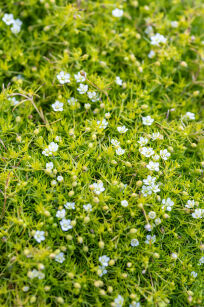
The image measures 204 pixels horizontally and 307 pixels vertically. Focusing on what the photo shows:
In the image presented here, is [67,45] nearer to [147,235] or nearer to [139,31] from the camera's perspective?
[139,31]

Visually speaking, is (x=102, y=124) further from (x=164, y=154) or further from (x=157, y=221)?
(x=157, y=221)

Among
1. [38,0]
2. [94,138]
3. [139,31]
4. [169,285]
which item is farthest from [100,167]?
[38,0]

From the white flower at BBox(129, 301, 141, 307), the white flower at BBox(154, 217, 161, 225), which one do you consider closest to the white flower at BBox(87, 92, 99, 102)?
the white flower at BBox(154, 217, 161, 225)

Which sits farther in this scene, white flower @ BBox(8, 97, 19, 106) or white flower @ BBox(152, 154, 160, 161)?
white flower @ BBox(8, 97, 19, 106)

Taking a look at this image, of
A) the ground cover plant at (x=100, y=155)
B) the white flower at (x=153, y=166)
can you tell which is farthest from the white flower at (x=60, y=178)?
the white flower at (x=153, y=166)

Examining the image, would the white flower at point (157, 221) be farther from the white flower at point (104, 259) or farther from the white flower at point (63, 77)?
the white flower at point (63, 77)

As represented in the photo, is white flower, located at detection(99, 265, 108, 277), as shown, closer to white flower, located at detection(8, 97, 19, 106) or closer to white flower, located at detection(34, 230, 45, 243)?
white flower, located at detection(34, 230, 45, 243)

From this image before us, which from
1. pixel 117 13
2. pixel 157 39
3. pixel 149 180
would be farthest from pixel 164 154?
pixel 117 13

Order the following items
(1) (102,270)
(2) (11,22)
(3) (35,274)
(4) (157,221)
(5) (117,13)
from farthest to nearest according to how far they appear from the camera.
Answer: (5) (117,13), (2) (11,22), (4) (157,221), (1) (102,270), (3) (35,274)
